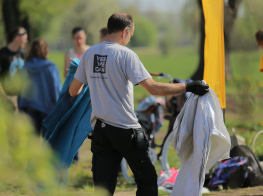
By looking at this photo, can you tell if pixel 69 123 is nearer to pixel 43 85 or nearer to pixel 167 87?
pixel 167 87

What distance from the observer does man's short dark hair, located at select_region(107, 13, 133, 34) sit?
2865mm

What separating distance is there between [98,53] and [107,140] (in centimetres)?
73

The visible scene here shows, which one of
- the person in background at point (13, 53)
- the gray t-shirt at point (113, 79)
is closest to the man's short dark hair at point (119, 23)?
the gray t-shirt at point (113, 79)

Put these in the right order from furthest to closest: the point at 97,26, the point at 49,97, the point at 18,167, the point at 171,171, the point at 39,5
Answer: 1. the point at 97,26
2. the point at 39,5
3. the point at 49,97
4. the point at 171,171
5. the point at 18,167

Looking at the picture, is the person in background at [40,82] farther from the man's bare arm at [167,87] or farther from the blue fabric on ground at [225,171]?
the man's bare arm at [167,87]

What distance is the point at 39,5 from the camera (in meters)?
15.6

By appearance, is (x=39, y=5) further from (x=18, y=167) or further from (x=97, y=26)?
(x=97, y=26)

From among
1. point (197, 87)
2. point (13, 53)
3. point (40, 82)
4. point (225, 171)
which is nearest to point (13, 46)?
point (13, 53)

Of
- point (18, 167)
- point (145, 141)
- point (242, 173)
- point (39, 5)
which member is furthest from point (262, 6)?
point (39, 5)

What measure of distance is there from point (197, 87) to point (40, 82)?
3.14 m

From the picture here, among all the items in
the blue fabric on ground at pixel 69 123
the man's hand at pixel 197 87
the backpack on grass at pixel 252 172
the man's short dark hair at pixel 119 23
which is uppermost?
the man's short dark hair at pixel 119 23

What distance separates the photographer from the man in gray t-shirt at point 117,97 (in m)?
2.79

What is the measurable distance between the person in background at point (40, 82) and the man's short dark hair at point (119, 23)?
8.93 ft

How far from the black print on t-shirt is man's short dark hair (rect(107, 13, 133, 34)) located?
0.24m
